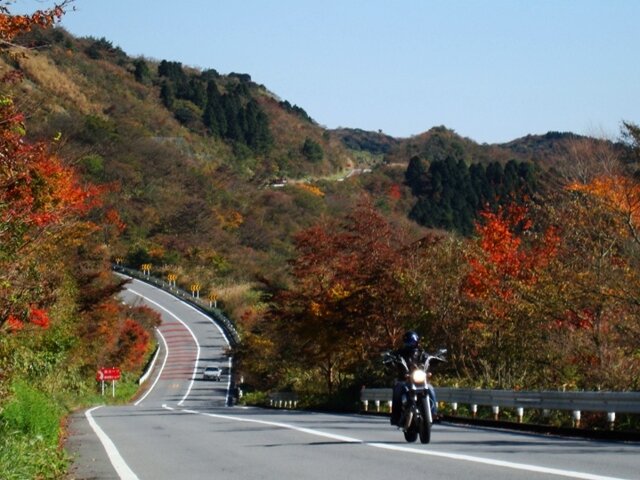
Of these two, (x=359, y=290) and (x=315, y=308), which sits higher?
(x=359, y=290)

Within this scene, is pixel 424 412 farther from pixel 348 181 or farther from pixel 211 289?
pixel 348 181

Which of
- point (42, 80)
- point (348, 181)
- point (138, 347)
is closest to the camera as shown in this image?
point (138, 347)

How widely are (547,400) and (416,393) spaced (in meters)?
6.77

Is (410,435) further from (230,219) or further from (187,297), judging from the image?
(230,219)

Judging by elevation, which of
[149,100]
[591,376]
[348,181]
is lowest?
[591,376]

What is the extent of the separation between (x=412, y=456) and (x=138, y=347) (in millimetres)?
62378

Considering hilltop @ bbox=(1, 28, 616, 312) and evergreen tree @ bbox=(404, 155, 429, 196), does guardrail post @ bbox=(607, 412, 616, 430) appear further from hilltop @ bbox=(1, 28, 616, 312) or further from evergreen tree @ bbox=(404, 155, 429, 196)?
evergreen tree @ bbox=(404, 155, 429, 196)

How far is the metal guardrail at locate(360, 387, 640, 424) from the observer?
17.2m

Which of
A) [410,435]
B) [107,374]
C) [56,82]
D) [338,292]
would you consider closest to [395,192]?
[56,82]

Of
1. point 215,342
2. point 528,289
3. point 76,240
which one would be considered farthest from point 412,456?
point 215,342

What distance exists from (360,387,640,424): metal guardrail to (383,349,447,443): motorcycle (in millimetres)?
Result: 4295

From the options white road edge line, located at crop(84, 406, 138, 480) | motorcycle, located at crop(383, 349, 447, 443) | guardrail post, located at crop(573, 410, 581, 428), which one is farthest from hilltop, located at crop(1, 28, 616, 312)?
motorcycle, located at crop(383, 349, 447, 443)

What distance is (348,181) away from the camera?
173250mm

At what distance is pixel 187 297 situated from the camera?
10394 cm
